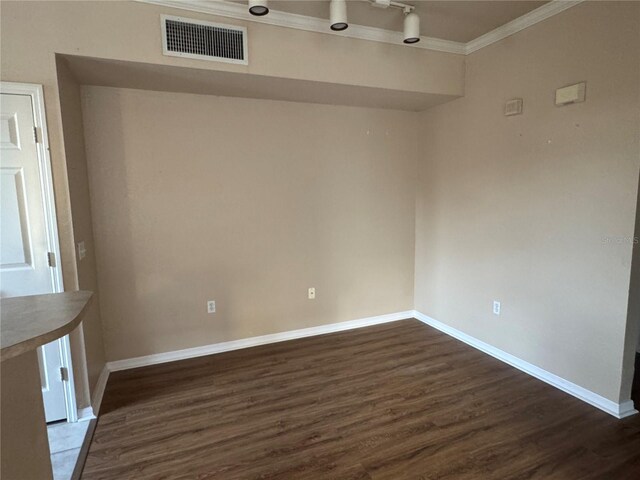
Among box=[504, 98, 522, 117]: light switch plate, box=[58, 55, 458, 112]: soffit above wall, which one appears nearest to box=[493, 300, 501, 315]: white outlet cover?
box=[504, 98, 522, 117]: light switch plate

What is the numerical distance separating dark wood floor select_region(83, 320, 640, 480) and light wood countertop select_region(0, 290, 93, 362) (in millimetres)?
1190

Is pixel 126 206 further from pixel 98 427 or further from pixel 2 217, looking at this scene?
pixel 98 427

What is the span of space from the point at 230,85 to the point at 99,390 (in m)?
2.51

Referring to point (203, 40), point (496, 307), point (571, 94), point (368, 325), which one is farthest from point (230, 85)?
point (496, 307)

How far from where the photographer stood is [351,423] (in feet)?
7.41

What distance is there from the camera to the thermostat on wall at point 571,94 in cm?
234

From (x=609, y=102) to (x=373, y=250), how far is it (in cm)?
229

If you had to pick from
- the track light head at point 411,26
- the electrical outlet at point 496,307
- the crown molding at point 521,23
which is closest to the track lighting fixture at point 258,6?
the track light head at point 411,26

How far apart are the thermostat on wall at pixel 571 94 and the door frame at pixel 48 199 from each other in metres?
3.36

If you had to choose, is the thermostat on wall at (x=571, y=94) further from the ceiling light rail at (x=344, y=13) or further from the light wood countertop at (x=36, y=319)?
the light wood countertop at (x=36, y=319)

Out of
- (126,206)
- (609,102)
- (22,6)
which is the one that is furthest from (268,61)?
(609,102)

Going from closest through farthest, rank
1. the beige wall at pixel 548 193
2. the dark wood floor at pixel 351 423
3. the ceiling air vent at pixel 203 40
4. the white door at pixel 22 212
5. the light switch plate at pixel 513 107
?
the dark wood floor at pixel 351 423 < the white door at pixel 22 212 < the beige wall at pixel 548 193 < the ceiling air vent at pixel 203 40 < the light switch plate at pixel 513 107

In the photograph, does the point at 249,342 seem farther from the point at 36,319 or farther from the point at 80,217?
the point at 36,319

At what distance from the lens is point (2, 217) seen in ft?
6.86
